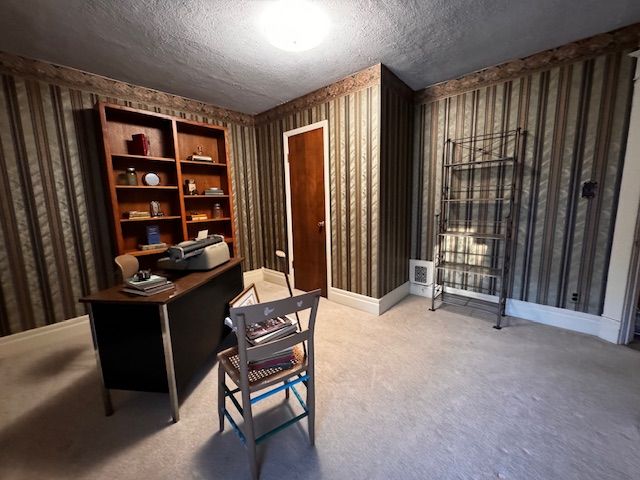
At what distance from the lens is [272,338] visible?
1343 millimetres

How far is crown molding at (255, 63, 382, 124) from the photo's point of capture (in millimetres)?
2599

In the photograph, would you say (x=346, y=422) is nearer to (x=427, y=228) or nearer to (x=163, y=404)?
(x=163, y=404)

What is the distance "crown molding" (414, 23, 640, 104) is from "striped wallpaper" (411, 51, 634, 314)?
49 millimetres

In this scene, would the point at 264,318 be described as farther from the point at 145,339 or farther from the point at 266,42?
the point at 266,42

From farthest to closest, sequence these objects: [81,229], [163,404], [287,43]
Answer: [81,229]
[287,43]
[163,404]

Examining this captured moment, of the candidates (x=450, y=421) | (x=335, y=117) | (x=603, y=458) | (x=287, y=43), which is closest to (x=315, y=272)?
(x=335, y=117)

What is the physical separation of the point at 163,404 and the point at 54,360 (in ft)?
4.33

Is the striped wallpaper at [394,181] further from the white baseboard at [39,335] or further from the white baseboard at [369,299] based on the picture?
the white baseboard at [39,335]

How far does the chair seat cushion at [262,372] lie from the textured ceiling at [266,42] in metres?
2.22

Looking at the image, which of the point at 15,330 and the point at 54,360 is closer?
the point at 54,360

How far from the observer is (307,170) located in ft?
11.0

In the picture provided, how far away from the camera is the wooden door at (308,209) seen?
3.23 m

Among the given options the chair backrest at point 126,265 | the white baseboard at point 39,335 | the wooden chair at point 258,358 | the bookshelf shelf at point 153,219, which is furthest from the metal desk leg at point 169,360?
the white baseboard at point 39,335

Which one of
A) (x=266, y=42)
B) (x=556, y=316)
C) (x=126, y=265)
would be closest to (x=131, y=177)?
(x=126, y=265)
